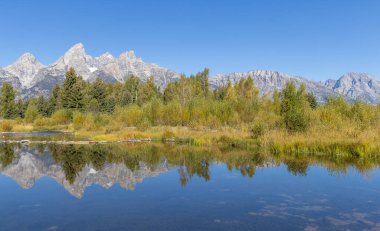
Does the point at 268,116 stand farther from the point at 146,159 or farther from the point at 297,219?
the point at 297,219

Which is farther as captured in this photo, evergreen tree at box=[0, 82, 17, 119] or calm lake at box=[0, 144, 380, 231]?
evergreen tree at box=[0, 82, 17, 119]

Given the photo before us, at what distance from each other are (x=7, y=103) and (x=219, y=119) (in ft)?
250

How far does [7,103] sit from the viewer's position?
318ft

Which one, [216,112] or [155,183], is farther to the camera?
[216,112]

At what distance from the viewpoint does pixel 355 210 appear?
1156 centimetres

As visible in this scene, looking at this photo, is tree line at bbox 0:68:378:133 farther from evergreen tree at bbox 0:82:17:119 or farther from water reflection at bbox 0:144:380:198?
water reflection at bbox 0:144:380:198

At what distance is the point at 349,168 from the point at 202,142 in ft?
56.2

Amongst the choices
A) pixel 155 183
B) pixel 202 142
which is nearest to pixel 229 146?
pixel 202 142

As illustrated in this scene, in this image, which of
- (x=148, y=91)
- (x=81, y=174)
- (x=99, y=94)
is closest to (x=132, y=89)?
(x=148, y=91)

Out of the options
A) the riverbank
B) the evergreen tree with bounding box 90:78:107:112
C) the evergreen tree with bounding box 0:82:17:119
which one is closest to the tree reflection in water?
the riverbank

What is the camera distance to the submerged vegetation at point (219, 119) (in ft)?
88.5

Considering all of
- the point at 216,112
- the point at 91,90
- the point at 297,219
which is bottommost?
the point at 297,219

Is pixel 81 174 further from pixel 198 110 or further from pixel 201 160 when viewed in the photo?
pixel 198 110

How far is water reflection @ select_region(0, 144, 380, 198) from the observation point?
17.4 metres
